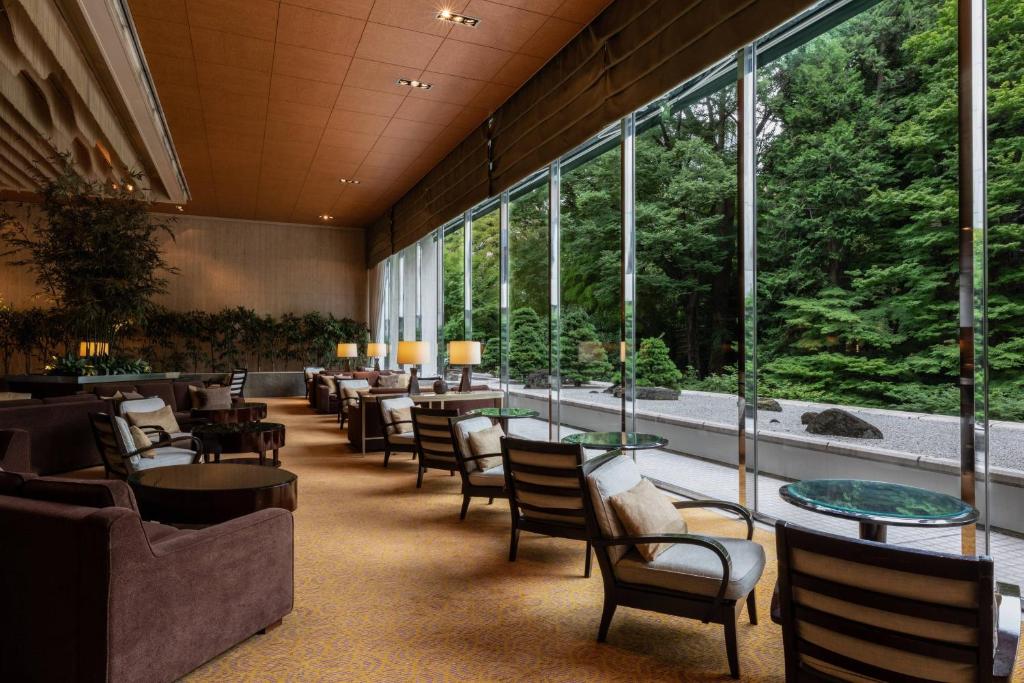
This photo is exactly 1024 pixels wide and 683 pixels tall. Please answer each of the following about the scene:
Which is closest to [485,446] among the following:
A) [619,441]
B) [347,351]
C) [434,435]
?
[434,435]

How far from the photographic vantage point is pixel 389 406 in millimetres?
6898

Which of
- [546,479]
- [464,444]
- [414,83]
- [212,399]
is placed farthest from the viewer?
[212,399]

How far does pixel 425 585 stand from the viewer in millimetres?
3467

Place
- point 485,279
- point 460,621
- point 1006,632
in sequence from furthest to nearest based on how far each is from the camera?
point 485,279
point 460,621
point 1006,632

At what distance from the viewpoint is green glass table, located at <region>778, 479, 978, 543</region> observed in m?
2.35

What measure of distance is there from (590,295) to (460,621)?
632 centimetres

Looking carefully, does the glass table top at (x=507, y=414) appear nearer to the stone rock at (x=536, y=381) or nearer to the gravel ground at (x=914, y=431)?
the gravel ground at (x=914, y=431)

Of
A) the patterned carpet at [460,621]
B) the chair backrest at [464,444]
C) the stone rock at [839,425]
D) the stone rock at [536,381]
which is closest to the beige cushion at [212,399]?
the stone rock at [536,381]

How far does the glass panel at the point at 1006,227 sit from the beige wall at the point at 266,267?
1476cm

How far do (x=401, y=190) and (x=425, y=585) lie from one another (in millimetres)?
9952

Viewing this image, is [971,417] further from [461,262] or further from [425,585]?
[461,262]

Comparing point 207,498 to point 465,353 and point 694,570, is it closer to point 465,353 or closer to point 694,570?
point 694,570

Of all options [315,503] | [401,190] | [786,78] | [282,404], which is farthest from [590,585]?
[282,404]

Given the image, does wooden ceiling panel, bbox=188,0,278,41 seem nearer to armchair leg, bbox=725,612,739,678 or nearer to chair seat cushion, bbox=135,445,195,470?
chair seat cushion, bbox=135,445,195,470
